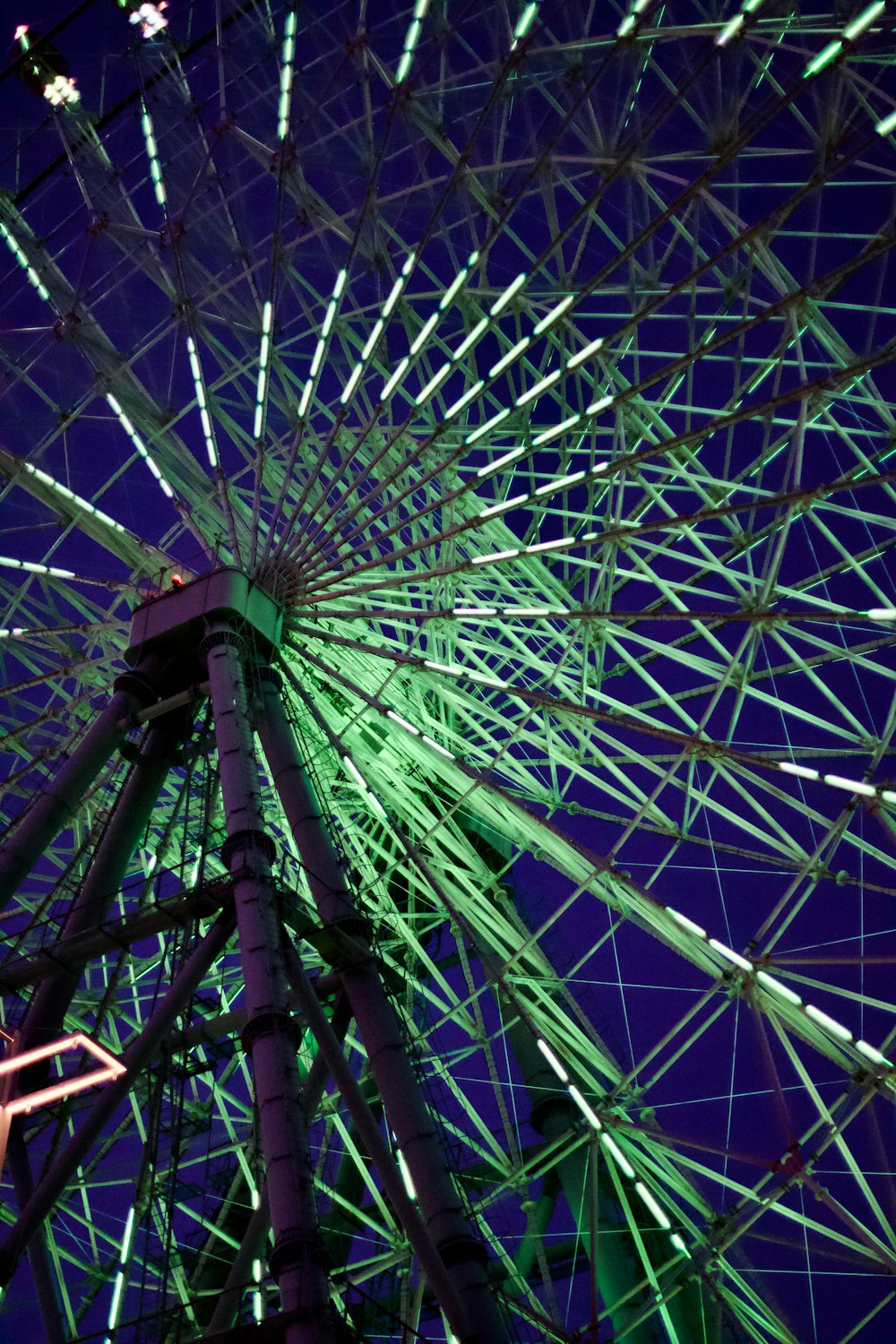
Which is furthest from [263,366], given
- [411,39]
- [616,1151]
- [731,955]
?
[616,1151]

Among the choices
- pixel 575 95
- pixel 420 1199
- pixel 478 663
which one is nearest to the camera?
pixel 420 1199

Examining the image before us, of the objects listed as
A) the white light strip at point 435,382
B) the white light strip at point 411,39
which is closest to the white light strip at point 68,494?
the white light strip at point 435,382

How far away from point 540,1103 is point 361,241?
17024 mm

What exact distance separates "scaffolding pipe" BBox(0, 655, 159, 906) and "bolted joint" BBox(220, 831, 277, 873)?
303 centimetres

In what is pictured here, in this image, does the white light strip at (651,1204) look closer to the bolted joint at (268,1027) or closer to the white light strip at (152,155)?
the bolted joint at (268,1027)

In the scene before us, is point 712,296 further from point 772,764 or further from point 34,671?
point 34,671

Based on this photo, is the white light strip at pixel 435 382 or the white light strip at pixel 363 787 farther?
the white light strip at pixel 363 787

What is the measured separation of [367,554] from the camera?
89.2 ft

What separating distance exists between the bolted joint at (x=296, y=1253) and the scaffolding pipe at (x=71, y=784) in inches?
253

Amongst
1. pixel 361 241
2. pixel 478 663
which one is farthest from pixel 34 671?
pixel 361 241

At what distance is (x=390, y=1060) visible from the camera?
13.7 meters

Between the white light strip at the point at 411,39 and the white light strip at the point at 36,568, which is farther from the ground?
the white light strip at the point at 411,39

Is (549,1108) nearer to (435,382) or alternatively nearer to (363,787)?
(363,787)

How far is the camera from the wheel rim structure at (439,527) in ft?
56.5
